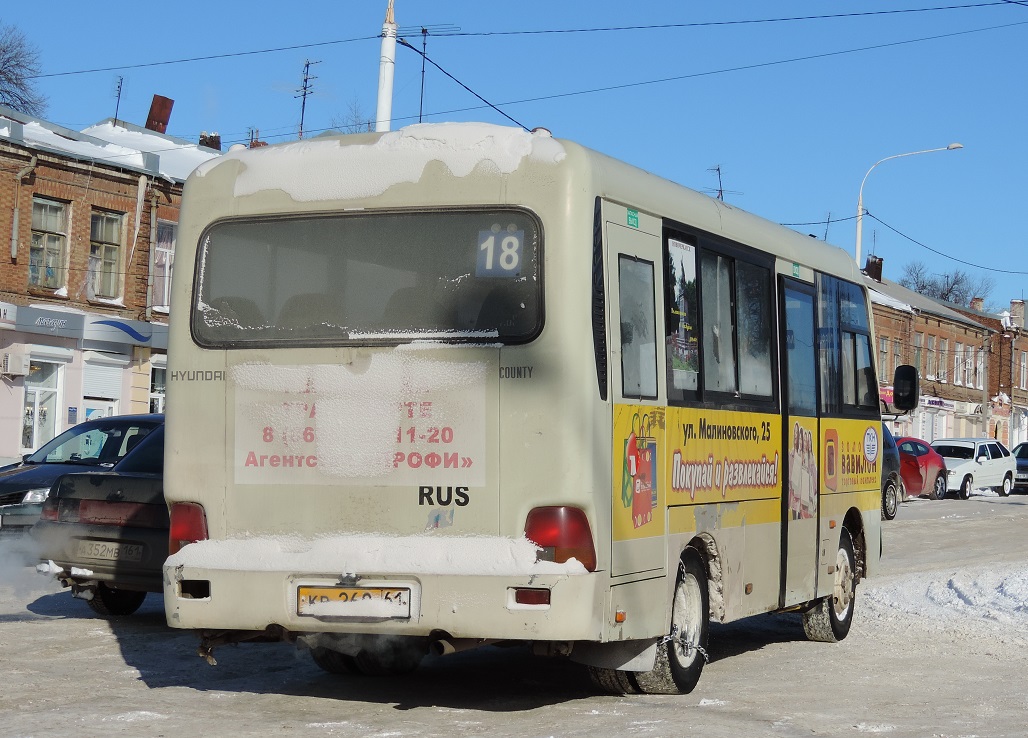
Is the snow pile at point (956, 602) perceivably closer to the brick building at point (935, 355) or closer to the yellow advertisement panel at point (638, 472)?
the yellow advertisement panel at point (638, 472)

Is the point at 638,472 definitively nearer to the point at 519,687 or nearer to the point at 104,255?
the point at 519,687

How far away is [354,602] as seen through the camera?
25.0 feet

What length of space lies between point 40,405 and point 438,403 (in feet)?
94.0

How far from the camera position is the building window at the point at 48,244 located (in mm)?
34156

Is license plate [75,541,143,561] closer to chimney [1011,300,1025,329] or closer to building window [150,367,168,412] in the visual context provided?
building window [150,367,168,412]

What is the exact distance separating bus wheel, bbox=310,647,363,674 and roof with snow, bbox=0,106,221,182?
875 inches

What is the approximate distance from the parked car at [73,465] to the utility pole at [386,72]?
5961 mm

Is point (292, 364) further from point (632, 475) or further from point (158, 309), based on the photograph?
point (158, 309)

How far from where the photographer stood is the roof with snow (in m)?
34.3

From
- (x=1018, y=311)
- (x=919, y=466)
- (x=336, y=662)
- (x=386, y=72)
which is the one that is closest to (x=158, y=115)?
(x=919, y=466)

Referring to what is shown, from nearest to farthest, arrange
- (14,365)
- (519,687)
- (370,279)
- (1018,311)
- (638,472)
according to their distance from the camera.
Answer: (370,279)
(638,472)
(519,687)
(14,365)
(1018,311)

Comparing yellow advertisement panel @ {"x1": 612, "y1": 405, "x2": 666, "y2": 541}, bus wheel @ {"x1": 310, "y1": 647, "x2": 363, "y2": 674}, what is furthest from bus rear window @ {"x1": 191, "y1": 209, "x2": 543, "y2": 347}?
bus wheel @ {"x1": 310, "y1": 647, "x2": 363, "y2": 674}

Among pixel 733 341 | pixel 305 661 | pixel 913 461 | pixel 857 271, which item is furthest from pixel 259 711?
pixel 913 461

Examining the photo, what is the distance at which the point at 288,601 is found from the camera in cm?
771
